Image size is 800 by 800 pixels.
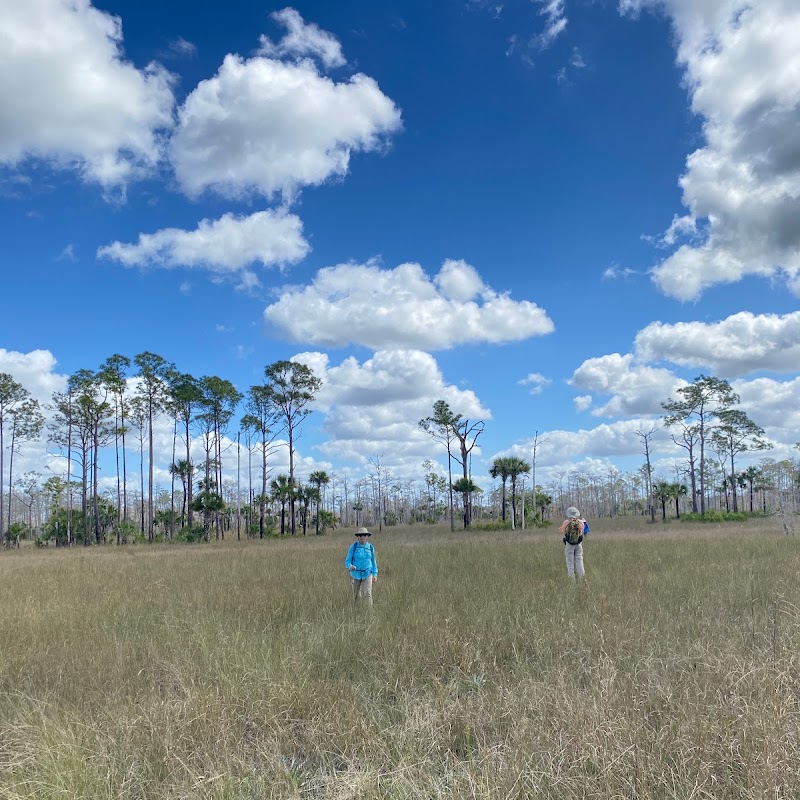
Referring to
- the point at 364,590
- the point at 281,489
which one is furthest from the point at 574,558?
the point at 281,489

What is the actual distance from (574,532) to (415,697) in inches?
269

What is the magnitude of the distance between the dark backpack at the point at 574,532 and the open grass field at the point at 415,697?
4.53 ft

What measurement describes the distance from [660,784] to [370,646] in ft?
12.0

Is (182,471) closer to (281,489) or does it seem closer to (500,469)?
(281,489)

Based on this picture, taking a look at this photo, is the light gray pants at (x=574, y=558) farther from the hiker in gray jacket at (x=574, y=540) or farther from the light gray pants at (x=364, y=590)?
the light gray pants at (x=364, y=590)

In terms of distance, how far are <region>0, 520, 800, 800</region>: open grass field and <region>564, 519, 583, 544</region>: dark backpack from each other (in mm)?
1380

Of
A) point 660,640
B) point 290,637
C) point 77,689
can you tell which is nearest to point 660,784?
point 660,640

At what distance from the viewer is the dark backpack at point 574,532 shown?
10781 mm

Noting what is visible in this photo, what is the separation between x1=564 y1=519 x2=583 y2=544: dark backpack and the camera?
10.8m

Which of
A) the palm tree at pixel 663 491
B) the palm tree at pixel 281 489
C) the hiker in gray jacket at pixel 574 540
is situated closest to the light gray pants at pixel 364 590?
the hiker in gray jacket at pixel 574 540

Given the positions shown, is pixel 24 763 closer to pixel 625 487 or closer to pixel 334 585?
pixel 334 585

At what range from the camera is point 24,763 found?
378cm

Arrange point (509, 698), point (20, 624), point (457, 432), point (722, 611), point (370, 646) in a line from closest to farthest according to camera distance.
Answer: point (509, 698), point (370, 646), point (722, 611), point (20, 624), point (457, 432)

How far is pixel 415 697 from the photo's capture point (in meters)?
4.74
